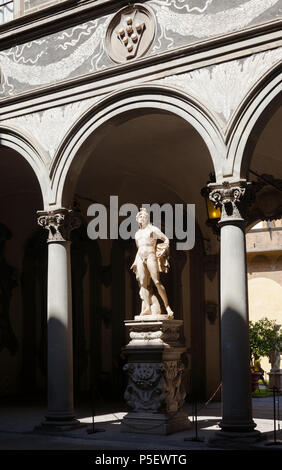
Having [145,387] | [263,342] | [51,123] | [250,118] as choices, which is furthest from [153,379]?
[263,342]

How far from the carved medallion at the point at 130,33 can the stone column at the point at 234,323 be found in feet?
8.49

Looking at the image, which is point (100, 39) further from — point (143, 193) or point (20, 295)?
point (20, 295)

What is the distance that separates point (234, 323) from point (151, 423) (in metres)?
1.93

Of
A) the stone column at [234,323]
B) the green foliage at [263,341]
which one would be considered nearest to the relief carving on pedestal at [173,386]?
the stone column at [234,323]

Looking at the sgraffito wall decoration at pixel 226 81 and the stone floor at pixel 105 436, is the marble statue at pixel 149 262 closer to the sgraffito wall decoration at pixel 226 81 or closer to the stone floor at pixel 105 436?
the stone floor at pixel 105 436

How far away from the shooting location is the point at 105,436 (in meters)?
9.95

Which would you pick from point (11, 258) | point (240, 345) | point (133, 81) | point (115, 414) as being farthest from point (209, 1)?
point (11, 258)

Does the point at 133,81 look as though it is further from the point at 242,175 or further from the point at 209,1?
the point at 242,175

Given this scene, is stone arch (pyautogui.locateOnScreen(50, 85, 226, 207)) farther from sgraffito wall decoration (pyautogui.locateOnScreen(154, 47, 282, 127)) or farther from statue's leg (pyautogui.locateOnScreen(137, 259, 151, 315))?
statue's leg (pyautogui.locateOnScreen(137, 259, 151, 315))

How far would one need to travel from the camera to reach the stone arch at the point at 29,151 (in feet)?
37.0

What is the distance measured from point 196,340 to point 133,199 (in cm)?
330
